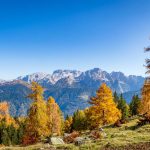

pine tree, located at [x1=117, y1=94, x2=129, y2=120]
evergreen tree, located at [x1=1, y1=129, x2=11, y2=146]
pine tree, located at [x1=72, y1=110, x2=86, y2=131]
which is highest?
pine tree, located at [x1=117, y1=94, x2=129, y2=120]

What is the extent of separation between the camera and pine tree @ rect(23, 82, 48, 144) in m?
58.5

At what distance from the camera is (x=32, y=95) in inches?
2343

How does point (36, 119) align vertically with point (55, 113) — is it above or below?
below

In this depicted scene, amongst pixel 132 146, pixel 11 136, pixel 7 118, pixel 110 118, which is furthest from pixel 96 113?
pixel 7 118

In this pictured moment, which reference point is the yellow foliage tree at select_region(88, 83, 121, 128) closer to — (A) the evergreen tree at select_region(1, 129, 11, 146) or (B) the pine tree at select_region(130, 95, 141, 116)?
(B) the pine tree at select_region(130, 95, 141, 116)

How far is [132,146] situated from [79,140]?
8.45m

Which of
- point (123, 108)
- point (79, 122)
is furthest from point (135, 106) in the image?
point (79, 122)

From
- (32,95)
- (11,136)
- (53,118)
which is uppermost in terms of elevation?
(32,95)

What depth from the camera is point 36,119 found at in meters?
58.3

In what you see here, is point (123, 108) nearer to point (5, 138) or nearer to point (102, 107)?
point (102, 107)

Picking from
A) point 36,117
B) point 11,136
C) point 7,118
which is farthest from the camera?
point 7,118

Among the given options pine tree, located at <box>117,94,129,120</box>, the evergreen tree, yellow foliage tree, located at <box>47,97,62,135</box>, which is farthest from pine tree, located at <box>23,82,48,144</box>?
the evergreen tree

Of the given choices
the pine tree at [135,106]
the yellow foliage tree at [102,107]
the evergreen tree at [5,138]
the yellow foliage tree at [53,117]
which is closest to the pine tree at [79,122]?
the pine tree at [135,106]

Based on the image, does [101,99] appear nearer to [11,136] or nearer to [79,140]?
[79,140]
